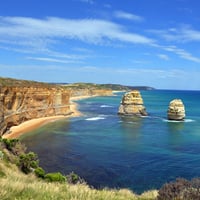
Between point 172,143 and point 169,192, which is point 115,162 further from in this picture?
point 169,192

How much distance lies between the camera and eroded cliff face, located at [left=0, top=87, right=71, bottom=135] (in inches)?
2101

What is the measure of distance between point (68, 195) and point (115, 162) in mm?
25731

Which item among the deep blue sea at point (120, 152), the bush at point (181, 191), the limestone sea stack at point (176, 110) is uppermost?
the bush at point (181, 191)

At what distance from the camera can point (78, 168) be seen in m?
31.5

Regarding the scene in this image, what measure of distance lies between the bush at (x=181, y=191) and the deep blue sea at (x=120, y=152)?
51.9 feet

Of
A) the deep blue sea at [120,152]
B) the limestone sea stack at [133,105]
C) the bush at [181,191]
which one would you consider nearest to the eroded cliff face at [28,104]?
the deep blue sea at [120,152]

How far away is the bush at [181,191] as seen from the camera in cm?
919

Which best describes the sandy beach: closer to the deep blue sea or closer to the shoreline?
the shoreline

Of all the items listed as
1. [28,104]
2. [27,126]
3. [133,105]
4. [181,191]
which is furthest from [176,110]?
[181,191]

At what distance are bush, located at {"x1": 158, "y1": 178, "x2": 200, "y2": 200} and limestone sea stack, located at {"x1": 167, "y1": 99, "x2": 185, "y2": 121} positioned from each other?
63531 millimetres

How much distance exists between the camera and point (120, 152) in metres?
39.6

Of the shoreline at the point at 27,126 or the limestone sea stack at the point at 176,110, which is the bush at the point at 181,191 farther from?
the limestone sea stack at the point at 176,110

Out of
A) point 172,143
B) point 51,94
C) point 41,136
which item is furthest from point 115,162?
point 51,94

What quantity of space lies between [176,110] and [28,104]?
3251 centimetres
